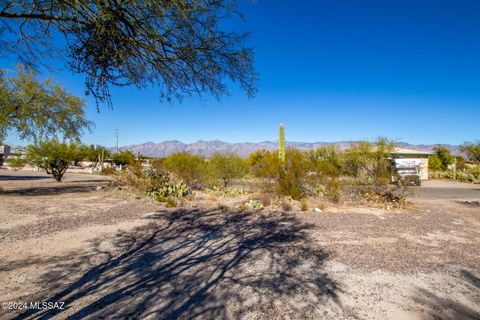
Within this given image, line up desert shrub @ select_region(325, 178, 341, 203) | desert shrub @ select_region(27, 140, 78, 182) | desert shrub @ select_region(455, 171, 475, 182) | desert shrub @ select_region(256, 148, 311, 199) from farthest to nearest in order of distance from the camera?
desert shrub @ select_region(455, 171, 475, 182)
desert shrub @ select_region(27, 140, 78, 182)
desert shrub @ select_region(256, 148, 311, 199)
desert shrub @ select_region(325, 178, 341, 203)

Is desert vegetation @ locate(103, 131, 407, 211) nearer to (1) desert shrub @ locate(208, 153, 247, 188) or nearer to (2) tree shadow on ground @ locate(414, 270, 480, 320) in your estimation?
Answer: (1) desert shrub @ locate(208, 153, 247, 188)

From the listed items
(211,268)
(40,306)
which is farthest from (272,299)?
(40,306)

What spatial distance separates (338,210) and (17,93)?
1469 centimetres

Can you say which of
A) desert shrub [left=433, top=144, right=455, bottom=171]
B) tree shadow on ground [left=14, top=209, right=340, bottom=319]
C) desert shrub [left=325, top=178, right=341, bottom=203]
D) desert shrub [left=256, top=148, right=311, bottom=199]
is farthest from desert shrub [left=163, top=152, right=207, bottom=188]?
desert shrub [left=433, top=144, right=455, bottom=171]

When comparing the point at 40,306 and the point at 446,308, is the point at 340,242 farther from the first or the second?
the point at 40,306

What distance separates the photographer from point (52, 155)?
18453 millimetres

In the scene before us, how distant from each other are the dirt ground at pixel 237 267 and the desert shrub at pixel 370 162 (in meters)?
3.33

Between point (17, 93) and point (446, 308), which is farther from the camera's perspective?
point (17, 93)

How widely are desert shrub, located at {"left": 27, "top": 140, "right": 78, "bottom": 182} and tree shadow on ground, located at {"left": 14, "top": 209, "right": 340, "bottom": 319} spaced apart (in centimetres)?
1577

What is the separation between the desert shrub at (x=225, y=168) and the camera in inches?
646

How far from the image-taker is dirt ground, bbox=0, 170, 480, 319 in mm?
3207

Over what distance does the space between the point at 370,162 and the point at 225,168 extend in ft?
27.2

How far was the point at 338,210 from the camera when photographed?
990 cm

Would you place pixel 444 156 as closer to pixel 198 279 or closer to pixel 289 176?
pixel 289 176
